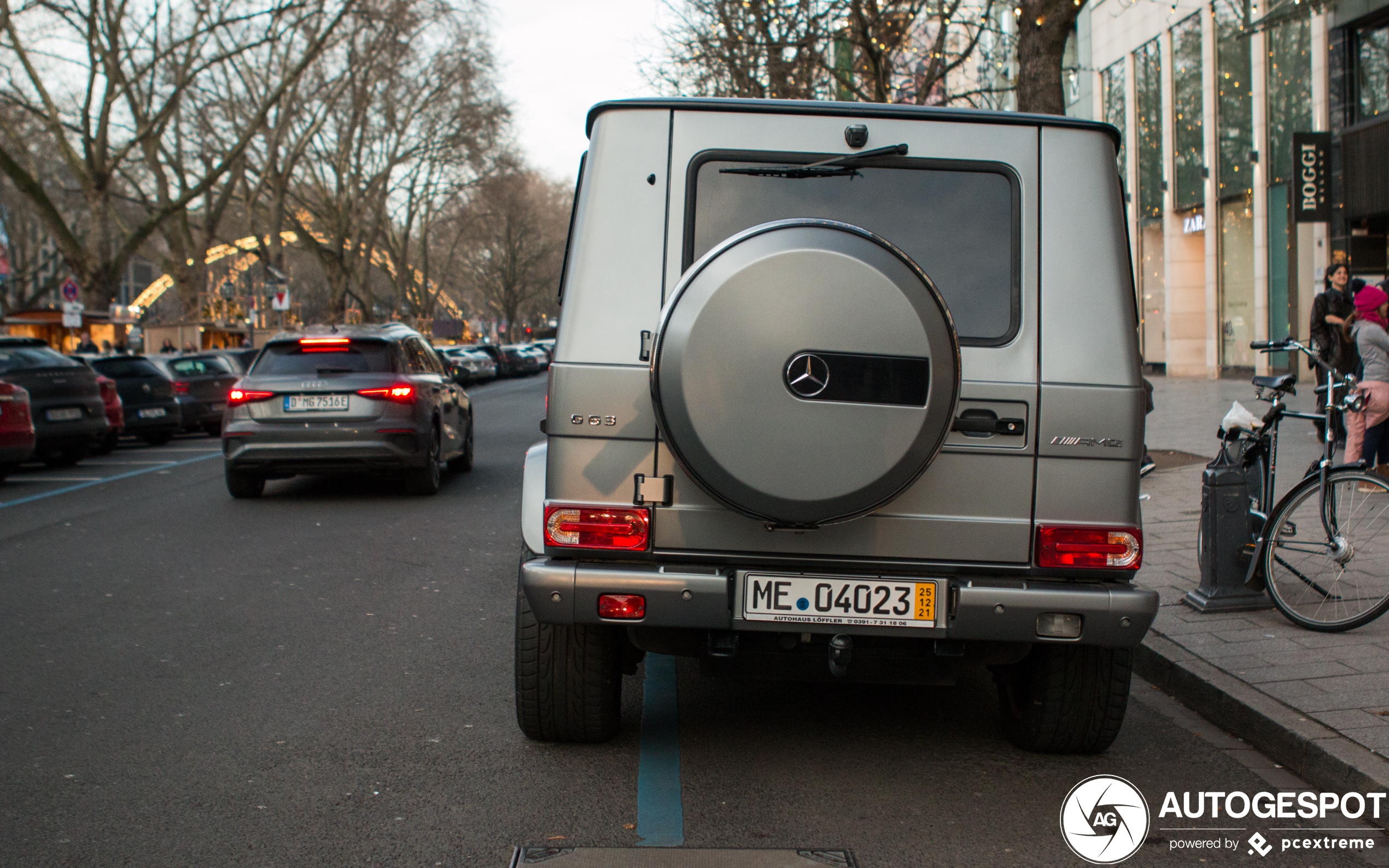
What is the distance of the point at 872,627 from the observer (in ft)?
12.8

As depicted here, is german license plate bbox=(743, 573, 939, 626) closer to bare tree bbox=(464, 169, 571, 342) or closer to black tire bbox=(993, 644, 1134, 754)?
black tire bbox=(993, 644, 1134, 754)

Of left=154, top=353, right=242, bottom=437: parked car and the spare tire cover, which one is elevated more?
left=154, top=353, right=242, bottom=437: parked car

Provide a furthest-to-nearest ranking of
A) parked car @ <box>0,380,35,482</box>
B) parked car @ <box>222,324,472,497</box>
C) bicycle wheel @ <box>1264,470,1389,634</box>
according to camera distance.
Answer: parked car @ <box>0,380,35,482</box> → parked car @ <box>222,324,472,497</box> → bicycle wheel @ <box>1264,470,1389,634</box>

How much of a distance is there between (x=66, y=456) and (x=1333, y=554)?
15.2 metres

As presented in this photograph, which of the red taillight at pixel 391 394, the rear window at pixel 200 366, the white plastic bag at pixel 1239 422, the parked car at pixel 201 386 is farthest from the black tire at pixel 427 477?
the rear window at pixel 200 366

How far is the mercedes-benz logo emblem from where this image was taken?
3553 mm

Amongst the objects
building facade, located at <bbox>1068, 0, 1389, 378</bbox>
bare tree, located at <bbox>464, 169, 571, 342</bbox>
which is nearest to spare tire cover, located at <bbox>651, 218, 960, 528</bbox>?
building facade, located at <bbox>1068, 0, 1389, 378</bbox>

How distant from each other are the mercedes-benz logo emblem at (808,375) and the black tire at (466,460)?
35.6ft

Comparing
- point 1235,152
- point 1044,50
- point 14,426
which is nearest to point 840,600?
point 1044,50

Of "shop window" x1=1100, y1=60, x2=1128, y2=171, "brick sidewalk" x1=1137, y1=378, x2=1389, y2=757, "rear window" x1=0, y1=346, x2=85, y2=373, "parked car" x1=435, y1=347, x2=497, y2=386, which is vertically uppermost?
"shop window" x1=1100, y1=60, x2=1128, y2=171

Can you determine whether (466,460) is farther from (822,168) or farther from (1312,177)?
(1312,177)

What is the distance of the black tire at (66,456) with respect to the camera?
15.9 m

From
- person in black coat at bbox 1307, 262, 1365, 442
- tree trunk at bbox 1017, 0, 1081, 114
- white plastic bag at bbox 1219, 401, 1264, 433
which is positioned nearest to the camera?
white plastic bag at bbox 1219, 401, 1264, 433

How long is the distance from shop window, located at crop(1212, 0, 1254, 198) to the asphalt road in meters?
25.1
